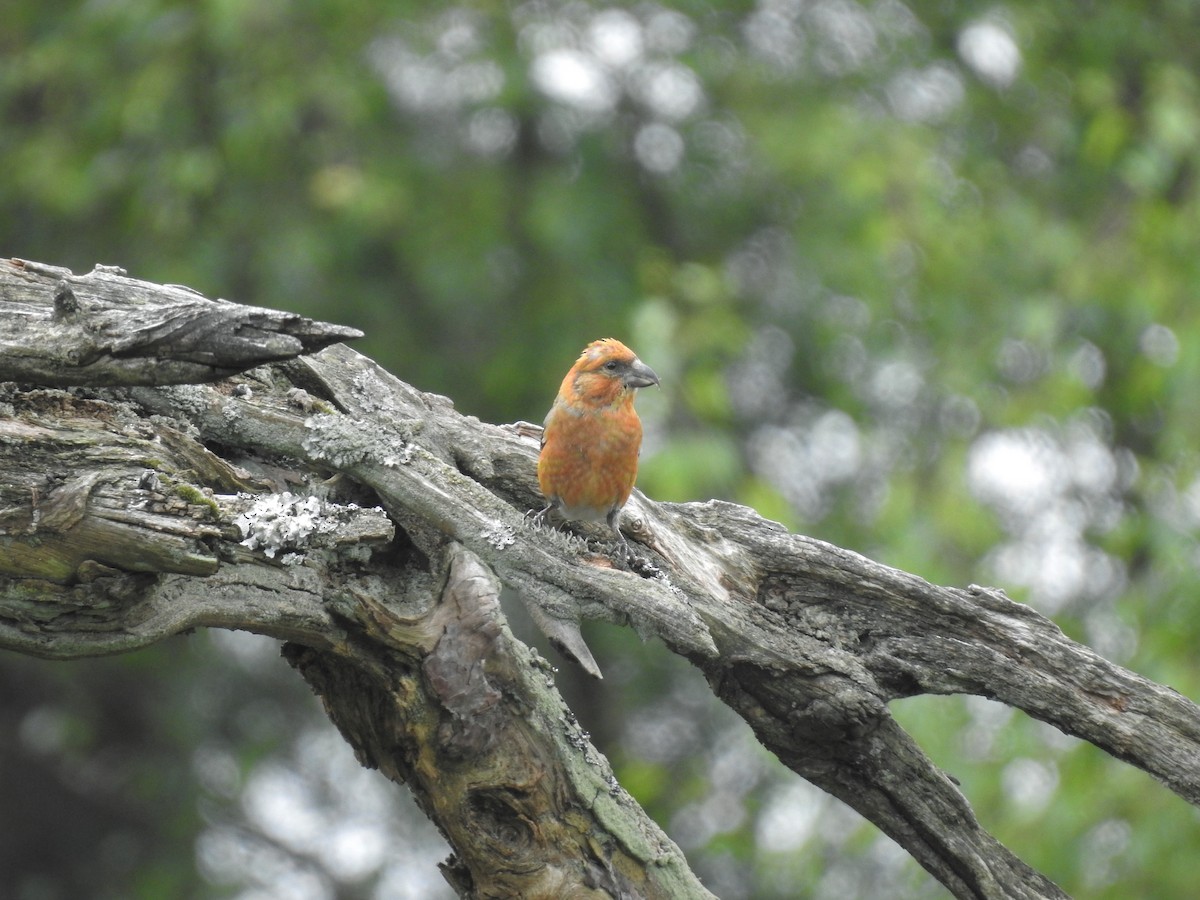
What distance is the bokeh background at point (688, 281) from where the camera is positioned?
7.15m

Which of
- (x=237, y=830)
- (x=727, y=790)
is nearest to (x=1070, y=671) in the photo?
(x=727, y=790)

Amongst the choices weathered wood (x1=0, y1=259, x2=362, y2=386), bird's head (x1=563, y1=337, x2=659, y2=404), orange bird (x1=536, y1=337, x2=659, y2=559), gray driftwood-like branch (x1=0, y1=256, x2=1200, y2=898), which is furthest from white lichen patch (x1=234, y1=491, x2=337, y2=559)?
bird's head (x1=563, y1=337, x2=659, y2=404)

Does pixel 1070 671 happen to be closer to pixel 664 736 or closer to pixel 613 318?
pixel 613 318

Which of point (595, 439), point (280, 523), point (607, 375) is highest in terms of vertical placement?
point (607, 375)

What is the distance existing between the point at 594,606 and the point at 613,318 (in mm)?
5351

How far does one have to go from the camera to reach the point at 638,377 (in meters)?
4.12

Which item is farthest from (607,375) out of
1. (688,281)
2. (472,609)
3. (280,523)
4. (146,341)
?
(688,281)

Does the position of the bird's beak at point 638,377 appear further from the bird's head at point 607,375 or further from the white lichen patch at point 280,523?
the white lichen patch at point 280,523

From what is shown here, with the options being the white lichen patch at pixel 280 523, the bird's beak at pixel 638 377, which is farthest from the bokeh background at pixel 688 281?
the white lichen patch at pixel 280 523

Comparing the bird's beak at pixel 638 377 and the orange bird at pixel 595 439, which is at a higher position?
the bird's beak at pixel 638 377

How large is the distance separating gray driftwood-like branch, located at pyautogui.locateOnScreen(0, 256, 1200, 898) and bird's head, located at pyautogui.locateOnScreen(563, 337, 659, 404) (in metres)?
0.47

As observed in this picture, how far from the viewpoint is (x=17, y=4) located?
29.7 feet

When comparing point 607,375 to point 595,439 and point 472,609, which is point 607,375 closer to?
point 595,439

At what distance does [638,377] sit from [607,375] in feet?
0.32
